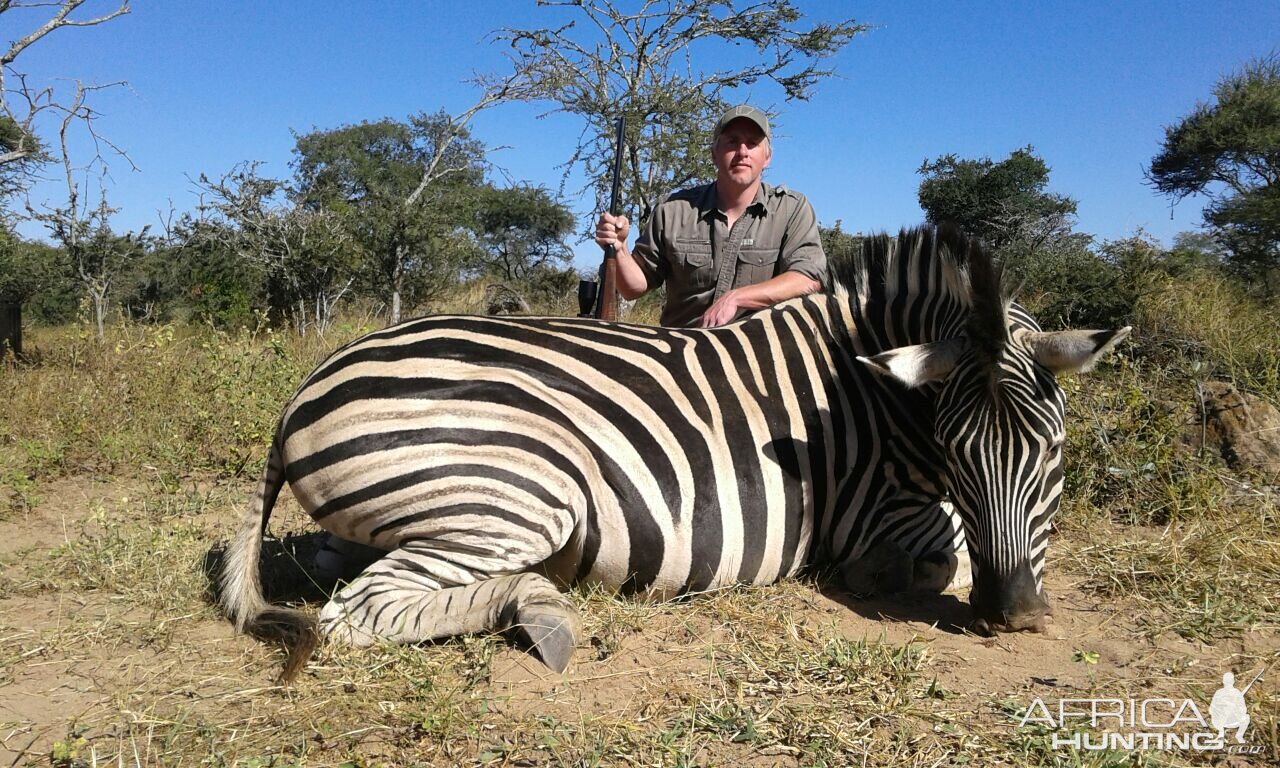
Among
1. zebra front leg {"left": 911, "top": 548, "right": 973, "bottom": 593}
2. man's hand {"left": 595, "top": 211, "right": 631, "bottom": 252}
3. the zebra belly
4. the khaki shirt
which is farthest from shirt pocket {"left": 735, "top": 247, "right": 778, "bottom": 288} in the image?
zebra front leg {"left": 911, "top": 548, "right": 973, "bottom": 593}

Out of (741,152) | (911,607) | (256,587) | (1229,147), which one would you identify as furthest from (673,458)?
(1229,147)

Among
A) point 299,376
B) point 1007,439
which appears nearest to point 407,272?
point 299,376

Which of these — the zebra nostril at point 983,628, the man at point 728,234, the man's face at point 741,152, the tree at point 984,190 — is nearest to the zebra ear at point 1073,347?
the zebra nostril at point 983,628

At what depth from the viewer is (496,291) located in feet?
43.8

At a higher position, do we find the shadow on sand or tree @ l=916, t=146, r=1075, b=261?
tree @ l=916, t=146, r=1075, b=261

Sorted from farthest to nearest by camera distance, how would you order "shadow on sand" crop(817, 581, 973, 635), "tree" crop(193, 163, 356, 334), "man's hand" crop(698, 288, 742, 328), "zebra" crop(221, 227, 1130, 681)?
"tree" crop(193, 163, 356, 334), "man's hand" crop(698, 288, 742, 328), "shadow on sand" crop(817, 581, 973, 635), "zebra" crop(221, 227, 1130, 681)

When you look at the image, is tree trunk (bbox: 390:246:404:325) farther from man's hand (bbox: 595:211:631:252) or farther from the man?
man's hand (bbox: 595:211:631:252)

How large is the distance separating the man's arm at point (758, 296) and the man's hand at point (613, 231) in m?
0.66

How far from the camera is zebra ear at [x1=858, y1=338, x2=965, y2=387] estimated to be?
2.71m

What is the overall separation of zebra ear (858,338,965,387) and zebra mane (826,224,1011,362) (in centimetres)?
7

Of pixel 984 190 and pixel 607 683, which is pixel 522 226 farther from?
pixel 607 683

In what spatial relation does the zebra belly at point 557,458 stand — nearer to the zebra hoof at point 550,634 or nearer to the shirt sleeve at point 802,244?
the zebra hoof at point 550,634

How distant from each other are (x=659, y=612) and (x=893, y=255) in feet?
5.23

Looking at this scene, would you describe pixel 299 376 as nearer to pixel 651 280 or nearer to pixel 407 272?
pixel 651 280
